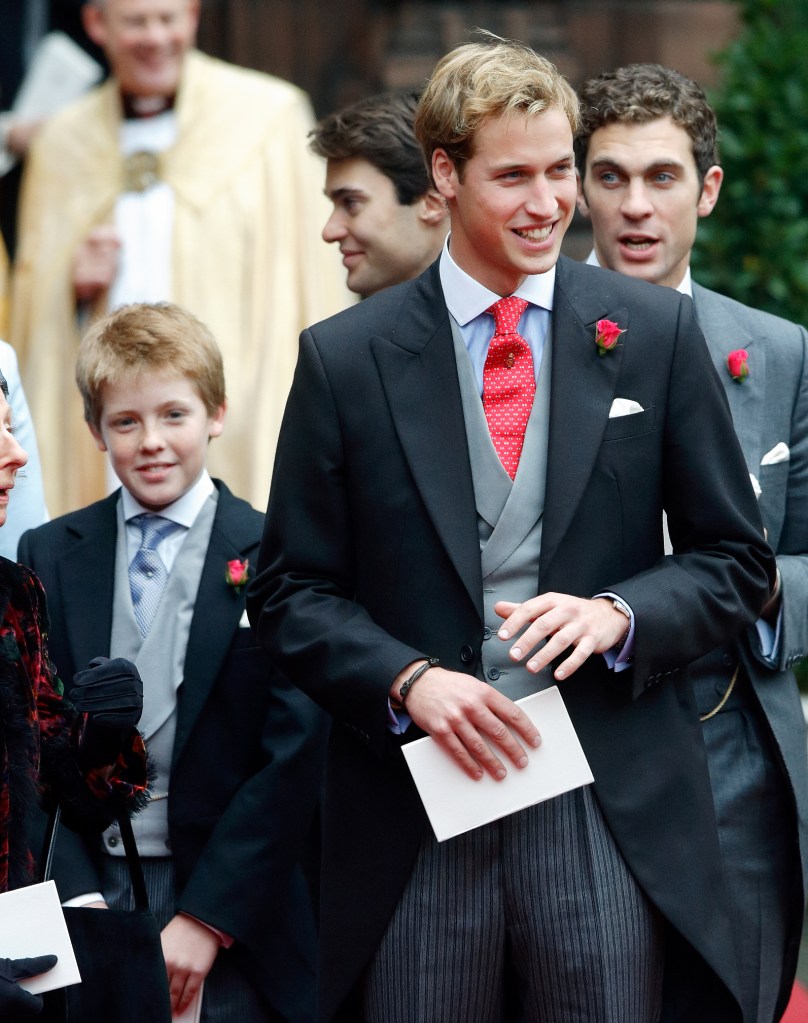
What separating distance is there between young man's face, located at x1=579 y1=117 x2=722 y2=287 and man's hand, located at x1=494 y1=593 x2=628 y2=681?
42.9 inches

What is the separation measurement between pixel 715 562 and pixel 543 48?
473 centimetres

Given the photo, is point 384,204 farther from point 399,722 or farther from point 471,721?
point 471,721

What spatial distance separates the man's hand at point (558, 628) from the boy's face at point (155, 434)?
3.48 ft

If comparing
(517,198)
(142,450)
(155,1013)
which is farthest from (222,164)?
(155,1013)

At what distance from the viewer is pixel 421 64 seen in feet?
22.7

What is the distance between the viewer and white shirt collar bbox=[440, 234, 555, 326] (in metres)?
2.65

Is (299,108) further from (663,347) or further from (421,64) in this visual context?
(663,347)

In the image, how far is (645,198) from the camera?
3338 mm

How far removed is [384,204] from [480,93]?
1.27m

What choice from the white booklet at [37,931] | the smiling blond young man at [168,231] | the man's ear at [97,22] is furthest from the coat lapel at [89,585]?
the man's ear at [97,22]

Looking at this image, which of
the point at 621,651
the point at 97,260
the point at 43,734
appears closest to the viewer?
the point at 621,651

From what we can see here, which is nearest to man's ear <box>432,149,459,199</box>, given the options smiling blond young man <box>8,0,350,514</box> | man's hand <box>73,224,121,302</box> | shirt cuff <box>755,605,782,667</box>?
shirt cuff <box>755,605,782,667</box>

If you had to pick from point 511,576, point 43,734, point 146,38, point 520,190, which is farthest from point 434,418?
point 146,38

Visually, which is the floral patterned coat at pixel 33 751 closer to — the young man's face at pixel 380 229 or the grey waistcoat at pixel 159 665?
the grey waistcoat at pixel 159 665
